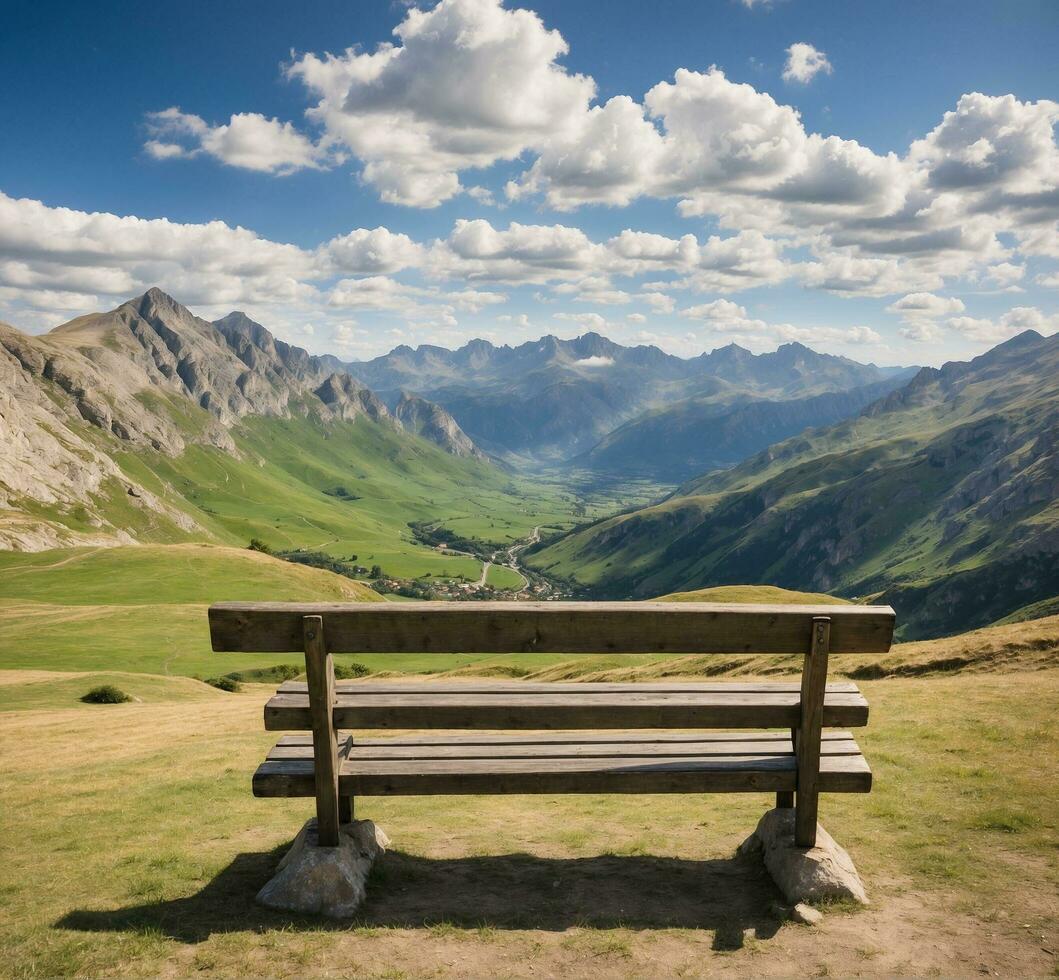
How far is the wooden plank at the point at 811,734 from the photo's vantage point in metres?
9.54

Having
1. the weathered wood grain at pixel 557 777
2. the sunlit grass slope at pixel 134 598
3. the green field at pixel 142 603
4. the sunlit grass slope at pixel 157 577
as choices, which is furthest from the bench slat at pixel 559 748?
the sunlit grass slope at pixel 157 577

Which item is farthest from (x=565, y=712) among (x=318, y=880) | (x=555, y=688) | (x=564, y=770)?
(x=318, y=880)

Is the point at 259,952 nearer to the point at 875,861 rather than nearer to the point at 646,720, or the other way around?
the point at 646,720

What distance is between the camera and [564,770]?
10062 millimetres

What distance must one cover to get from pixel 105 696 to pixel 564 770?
50.7 metres

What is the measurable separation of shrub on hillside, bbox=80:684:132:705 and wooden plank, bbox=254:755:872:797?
4769 cm

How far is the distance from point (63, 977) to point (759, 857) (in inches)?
371

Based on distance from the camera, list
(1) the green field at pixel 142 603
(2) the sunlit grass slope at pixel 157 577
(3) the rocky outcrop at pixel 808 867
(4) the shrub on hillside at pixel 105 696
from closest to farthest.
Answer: (3) the rocky outcrop at pixel 808 867 → (4) the shrub on hillside at pixel 105 696 → (1) the green field at pixel 142 603 → (2) the sunlit grass slope at pixel 157 577

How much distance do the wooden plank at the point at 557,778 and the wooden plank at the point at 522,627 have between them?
75.9 inches

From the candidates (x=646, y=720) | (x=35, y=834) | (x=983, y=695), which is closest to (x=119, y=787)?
(x=35, y=834)

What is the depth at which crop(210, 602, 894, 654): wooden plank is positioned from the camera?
30.4 ft

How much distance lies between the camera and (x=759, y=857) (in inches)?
438

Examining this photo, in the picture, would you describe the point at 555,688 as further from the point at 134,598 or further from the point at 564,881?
the point at 134,598

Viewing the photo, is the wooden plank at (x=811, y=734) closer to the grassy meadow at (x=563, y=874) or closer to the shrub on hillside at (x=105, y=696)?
the grassy meadow at (x=563, y=874)
